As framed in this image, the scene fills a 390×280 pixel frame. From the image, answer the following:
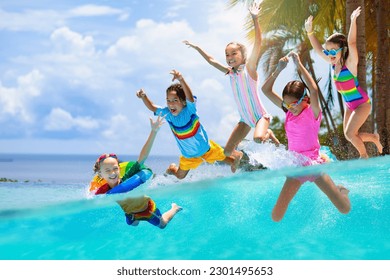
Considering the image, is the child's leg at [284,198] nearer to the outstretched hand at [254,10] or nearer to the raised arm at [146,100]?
the raised arm at [146,100]

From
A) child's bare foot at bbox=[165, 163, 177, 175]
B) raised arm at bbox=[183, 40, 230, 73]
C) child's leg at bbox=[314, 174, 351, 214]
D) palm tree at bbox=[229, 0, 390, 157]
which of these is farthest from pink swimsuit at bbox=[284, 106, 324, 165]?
palm tree at bbox=[229, 0, 390, 157]

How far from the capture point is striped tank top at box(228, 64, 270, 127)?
8703 mm

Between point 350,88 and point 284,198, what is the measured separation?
2.06 metres

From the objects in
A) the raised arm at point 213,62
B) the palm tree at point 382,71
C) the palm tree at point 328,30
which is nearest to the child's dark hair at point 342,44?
the raised arm at point 213,62

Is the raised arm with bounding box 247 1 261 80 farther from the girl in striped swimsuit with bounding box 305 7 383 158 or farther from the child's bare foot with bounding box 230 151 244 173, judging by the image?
the child's bare foot with bounding box 230 151 244 173

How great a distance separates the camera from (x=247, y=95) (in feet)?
28.8

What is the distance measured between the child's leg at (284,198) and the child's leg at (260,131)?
2.49ft

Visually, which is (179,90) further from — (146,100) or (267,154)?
(267,154)

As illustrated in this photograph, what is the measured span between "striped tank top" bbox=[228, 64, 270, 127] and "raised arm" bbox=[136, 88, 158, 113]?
122cm

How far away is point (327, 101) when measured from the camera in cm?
2402

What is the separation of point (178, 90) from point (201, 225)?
14.9 ft

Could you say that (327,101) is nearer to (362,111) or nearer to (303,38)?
(303,38)

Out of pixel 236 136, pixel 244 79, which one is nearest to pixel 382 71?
pixel 236 136
